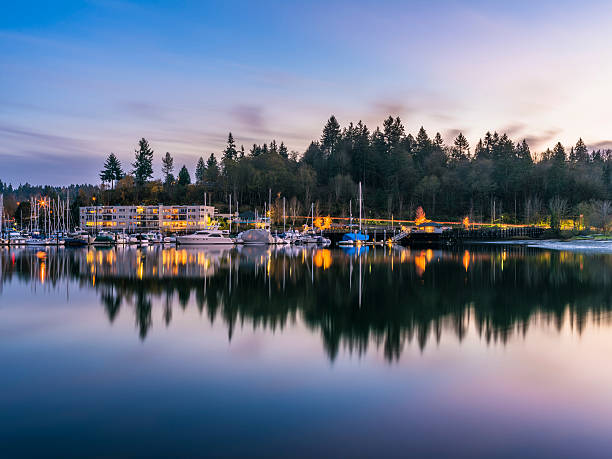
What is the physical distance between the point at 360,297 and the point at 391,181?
140769 millimetres

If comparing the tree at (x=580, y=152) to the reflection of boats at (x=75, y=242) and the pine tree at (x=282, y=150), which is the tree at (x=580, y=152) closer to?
the pine tree at (x=282, y=150)

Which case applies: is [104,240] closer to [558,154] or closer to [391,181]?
[391,181]

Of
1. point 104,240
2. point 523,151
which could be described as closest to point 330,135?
point 523,151

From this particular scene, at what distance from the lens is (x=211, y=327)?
1861 cm

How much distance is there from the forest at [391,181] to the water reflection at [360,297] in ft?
327

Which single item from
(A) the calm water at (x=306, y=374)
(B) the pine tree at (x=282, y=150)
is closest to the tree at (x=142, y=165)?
(B) the pine tree at (x=282, y=150)

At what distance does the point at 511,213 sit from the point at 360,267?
120763 mm

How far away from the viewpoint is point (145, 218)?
152875mm

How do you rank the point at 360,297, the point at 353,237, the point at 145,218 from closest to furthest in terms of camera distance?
the point at 360,297, the point at 353,237, the point at 145,218

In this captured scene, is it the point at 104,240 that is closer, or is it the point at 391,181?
the point at 104,240

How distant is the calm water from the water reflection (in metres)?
0.16

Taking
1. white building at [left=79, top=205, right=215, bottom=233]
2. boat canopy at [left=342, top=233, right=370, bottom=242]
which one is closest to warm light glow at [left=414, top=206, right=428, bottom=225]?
boat canopy at [left=342, top=233, right=370, bottom=242]

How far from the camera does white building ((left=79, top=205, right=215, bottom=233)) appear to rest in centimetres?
14650

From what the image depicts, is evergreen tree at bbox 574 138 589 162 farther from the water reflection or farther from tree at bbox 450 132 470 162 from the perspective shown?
the water reflection
